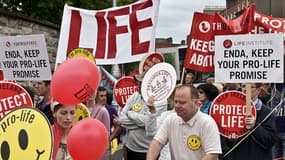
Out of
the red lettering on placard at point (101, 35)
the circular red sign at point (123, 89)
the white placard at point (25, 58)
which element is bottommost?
the circular red sign at point (123, 89)

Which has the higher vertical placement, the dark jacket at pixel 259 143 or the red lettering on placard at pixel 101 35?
the red lettering on placard at pixel 101 35

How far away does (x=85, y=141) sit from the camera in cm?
400

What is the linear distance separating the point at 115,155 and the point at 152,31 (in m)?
4.06

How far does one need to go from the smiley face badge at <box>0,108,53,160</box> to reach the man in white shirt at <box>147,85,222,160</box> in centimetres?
131

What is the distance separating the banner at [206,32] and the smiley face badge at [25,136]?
431cm

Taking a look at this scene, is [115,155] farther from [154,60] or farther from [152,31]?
[152,31]

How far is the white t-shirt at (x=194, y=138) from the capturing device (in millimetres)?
4469

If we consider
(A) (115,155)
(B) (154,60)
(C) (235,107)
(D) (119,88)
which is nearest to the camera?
(C) (235,107)

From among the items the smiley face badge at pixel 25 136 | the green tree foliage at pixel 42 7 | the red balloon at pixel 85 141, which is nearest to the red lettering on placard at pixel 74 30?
the red balloon at pixel 85 141

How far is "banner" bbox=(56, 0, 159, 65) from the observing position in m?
7.49

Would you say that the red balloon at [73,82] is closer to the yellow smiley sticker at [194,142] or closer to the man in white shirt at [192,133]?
the man in white shirt at [192,133]

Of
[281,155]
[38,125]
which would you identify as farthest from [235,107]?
[38,125]

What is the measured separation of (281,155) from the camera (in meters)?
7.52

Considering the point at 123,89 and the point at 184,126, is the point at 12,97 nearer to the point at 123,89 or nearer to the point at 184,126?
the point at 184,126
